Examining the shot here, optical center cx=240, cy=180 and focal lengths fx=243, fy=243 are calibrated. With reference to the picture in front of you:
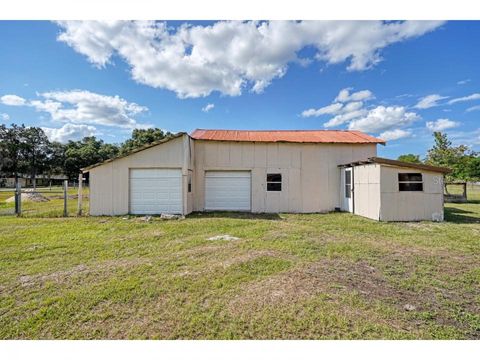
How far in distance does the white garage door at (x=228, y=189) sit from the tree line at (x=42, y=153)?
42.3 meters

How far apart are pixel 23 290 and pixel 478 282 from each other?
7.33m

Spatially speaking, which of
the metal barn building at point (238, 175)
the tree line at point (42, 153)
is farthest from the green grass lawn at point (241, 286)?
the tree line at point (42, 153)

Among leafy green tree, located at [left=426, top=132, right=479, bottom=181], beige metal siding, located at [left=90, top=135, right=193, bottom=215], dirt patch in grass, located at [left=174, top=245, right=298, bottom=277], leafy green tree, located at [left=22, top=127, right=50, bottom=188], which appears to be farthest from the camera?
leafy green tree, located at [left=22, top=127, right=50, bottom=188]

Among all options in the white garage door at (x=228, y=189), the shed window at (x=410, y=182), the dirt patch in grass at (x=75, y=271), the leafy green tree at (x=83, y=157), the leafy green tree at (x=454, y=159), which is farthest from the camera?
the leafy green tree at (x=83, y=157)

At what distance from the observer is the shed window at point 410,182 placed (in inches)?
381

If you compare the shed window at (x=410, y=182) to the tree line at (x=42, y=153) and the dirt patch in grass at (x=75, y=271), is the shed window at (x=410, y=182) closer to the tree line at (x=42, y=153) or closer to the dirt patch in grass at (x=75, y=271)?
the dirt patch in grass at (x=75, y=271)

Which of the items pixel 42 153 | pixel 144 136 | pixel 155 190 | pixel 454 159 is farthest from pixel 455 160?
pixel 42 153

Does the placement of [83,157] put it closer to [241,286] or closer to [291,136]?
[291,136]

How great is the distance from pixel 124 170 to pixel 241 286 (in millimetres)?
9021

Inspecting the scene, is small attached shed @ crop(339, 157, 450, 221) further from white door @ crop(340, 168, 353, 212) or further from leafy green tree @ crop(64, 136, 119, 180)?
leafy green tree @ crop(64, 136, 119, 180)

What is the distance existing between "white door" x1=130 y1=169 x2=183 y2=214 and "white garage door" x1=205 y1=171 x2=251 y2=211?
1.97m

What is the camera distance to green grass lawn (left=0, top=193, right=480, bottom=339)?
2.83 meters

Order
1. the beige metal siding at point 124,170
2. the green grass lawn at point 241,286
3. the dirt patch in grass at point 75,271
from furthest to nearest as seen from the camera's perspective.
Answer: the beige metal siding at point 124,170 < the dirt patch in grass at point 75,271 < the green grass lawn at point 241,286

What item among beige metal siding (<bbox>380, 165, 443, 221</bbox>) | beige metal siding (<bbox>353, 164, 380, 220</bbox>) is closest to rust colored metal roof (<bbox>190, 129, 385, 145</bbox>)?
beige metal siding (<bbox>353, 164, 380, 220</bbox>)
